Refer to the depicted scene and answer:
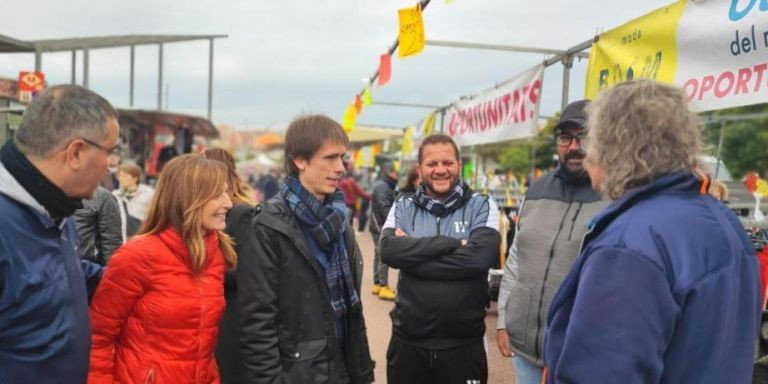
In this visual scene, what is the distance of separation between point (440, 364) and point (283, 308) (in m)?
1.00

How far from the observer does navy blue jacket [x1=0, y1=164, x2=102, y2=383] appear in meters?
1.50

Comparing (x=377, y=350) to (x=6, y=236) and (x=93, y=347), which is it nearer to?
(x=93, y=347)

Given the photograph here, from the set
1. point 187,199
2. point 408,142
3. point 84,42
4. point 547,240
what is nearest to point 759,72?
point 547,240

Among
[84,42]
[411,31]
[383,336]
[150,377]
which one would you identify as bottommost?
[383,336]

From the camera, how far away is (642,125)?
4.58ft

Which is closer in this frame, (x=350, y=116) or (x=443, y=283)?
(x=443, y=283)

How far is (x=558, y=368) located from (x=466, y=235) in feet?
5.27

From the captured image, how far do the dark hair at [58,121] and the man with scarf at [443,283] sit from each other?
1.65 m

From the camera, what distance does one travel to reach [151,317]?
2074mm

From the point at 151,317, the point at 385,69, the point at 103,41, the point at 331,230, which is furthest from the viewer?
the point at 103,41

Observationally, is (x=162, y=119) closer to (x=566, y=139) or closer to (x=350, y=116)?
(x=350, y=116)

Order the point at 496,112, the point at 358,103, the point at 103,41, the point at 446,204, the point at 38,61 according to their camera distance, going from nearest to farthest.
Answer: the point at 446,204
the point at 496,112
the point at 38,61
the point at 358,103
the point at 103,41

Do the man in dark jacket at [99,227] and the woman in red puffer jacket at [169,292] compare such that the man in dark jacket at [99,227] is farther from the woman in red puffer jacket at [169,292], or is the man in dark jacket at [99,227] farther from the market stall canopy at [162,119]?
the market stall canopy at [162,119]

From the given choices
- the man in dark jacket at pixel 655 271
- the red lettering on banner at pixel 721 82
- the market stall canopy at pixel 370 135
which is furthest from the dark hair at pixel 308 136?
the market stall canopy at pixel 370 135
